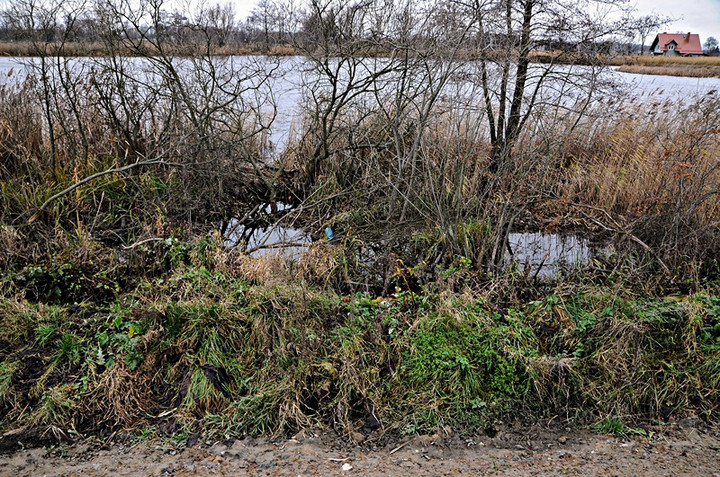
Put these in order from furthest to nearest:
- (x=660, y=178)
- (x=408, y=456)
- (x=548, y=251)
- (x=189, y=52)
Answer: (x=189, y=52)
(x=660, y=178)
(x=548, y=251)
(x=408, y=456)

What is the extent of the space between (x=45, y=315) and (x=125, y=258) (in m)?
1.03

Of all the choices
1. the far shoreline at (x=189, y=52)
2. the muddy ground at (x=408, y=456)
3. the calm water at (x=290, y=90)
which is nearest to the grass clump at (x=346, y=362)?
the muddy ground at (x=408, y=456)

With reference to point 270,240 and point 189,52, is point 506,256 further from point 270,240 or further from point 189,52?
point 189,52

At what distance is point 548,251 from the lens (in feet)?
19.7

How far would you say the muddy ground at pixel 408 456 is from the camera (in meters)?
3.02

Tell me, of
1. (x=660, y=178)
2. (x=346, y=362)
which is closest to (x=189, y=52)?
(x=346, y=362)

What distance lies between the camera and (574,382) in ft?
11.9

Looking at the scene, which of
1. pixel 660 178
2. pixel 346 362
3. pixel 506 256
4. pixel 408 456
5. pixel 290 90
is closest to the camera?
pixel 408 456

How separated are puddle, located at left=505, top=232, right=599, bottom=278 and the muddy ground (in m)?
2.05

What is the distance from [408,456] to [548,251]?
351 centimetres

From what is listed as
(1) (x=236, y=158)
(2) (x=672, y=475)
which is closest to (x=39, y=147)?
(1) (x=236, y=158)

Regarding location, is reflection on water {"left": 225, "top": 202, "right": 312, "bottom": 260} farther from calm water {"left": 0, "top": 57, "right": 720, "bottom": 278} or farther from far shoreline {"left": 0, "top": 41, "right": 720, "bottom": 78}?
far shoreline {"left": 0, "top": 41, "right": 720, "bottom": 78}

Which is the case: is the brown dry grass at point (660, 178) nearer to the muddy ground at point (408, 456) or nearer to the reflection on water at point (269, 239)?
the muddy ground at point (408, 456)

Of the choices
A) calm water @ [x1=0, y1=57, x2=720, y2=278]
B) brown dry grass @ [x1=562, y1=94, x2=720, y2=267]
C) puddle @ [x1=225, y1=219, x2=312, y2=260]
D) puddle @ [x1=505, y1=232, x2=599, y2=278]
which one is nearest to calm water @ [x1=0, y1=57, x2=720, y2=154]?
calm water @ [x1=0, y1=57, x2=720, y2=278]
